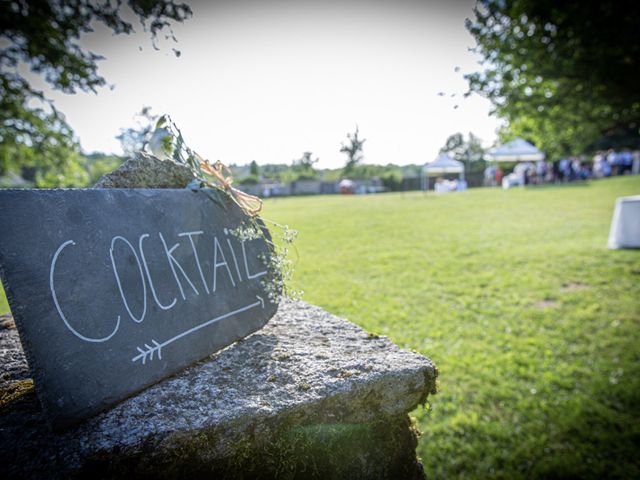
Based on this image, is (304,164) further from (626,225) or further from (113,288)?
(626,225)

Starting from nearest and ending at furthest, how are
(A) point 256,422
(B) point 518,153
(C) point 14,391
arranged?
(A) point 256,422 < (C) point 14,391 < (B) point 518,153

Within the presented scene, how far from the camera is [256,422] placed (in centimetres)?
91

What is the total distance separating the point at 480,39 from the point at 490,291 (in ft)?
13.0

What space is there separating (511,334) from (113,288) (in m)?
4.44

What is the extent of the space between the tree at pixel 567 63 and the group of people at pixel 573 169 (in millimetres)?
28621

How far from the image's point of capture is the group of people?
97.1ft

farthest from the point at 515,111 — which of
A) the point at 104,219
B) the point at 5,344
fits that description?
the point at 5,344

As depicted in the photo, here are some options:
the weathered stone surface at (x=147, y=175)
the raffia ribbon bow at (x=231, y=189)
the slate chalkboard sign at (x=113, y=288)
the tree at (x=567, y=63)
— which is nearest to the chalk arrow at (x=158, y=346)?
the slate chalkboard sign at (x=113, y=288)

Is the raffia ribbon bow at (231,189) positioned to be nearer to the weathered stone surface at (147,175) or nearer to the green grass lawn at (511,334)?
the weathered stone surface at (147,175)

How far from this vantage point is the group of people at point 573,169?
1165 inches

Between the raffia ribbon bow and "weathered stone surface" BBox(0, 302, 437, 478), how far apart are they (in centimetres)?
60

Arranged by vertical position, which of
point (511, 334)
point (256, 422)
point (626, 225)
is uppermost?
point (256, 422)

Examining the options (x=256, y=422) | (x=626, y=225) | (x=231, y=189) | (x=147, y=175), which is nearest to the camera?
(x=256, y=422)

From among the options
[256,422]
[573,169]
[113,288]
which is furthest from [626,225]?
[573,169]
